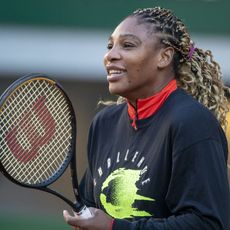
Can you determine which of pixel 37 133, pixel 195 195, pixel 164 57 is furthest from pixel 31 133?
pixel 195 195

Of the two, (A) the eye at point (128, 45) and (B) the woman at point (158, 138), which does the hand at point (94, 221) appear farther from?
(A) the eye at point (128, 45)

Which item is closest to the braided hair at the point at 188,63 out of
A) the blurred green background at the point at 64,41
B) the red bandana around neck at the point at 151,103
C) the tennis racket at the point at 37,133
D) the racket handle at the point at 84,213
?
the red bandana around neck at the point at 151,103

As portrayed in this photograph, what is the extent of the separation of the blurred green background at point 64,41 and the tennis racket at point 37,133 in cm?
596

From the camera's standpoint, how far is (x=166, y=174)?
3402 mm

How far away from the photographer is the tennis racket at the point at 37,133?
358 centimetres

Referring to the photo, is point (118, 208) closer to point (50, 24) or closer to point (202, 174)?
point (202, 174)

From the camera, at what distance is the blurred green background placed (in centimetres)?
984

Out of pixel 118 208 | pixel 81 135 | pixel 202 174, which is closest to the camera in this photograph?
pixel 202 174

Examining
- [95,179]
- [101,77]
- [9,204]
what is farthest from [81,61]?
[95,179]

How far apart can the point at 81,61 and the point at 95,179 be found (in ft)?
20.8

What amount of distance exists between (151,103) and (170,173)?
344 millimetres

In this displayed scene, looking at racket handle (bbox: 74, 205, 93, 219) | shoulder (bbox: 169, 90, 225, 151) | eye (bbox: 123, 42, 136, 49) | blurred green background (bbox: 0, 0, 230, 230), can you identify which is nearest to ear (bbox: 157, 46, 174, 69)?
eye (bbox: 123, 42, 136, 49)

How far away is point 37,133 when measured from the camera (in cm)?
371

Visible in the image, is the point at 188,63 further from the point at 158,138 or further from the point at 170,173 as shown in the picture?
the point at 170,173
